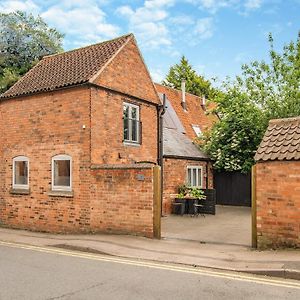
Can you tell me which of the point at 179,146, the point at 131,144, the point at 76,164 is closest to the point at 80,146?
the point at 76,164

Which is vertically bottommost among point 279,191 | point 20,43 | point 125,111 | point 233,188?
point 233,188

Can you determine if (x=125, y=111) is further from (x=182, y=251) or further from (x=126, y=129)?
(x=182, y=251)

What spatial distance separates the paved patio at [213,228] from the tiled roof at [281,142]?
2653mm

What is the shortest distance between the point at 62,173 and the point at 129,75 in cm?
471

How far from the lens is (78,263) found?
26.4 feet

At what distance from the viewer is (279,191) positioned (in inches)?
344

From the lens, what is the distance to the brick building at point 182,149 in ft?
58.4

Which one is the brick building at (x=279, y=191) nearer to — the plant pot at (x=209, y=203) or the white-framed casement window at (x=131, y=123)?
the white-framed casement window at (x=131, y=123)

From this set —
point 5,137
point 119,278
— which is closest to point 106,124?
point 5,137

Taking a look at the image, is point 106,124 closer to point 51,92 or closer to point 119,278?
point 51,92

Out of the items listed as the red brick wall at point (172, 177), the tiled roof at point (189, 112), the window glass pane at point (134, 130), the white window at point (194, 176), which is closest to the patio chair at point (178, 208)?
the red brick wall at point (172, 177)

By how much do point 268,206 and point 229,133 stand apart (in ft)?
41.3

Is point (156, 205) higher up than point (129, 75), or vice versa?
point (129, 75)

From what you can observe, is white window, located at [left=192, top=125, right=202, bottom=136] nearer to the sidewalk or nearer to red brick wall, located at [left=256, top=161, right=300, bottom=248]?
the sidewalk
